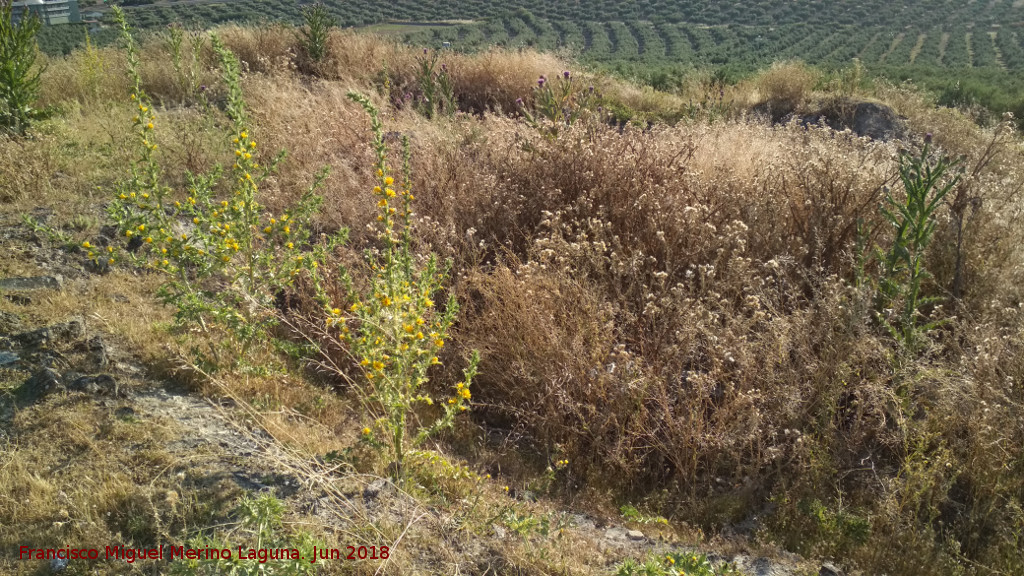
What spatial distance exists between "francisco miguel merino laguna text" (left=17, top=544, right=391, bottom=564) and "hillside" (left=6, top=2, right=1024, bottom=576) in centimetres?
3

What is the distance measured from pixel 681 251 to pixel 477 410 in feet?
5.61

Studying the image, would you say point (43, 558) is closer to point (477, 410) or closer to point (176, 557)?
point (176, 557)

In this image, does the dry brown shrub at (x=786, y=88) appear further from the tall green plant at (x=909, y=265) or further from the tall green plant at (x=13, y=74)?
the tall green plant at (x=13, y=74)

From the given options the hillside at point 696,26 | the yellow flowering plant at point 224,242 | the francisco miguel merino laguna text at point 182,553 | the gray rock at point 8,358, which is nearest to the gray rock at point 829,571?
the francisco miguel merino laguna text at point 182,553

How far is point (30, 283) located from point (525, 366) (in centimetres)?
291

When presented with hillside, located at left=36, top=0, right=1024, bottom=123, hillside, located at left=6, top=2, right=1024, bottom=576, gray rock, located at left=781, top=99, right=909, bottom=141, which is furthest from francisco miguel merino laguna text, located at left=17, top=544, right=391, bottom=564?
hillside, located at left=36, top=0, right=1024, bottom=123

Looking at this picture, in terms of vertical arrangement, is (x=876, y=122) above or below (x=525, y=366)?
above

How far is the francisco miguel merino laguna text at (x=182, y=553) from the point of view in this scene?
217 centimetres

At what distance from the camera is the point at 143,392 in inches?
123

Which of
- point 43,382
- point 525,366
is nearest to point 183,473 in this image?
point 43,382

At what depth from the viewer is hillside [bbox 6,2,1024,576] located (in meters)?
2.63

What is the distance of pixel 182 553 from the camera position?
2252mm

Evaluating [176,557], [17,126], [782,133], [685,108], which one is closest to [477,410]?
[176,557]

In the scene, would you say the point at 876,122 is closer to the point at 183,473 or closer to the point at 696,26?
the point at 183,473
